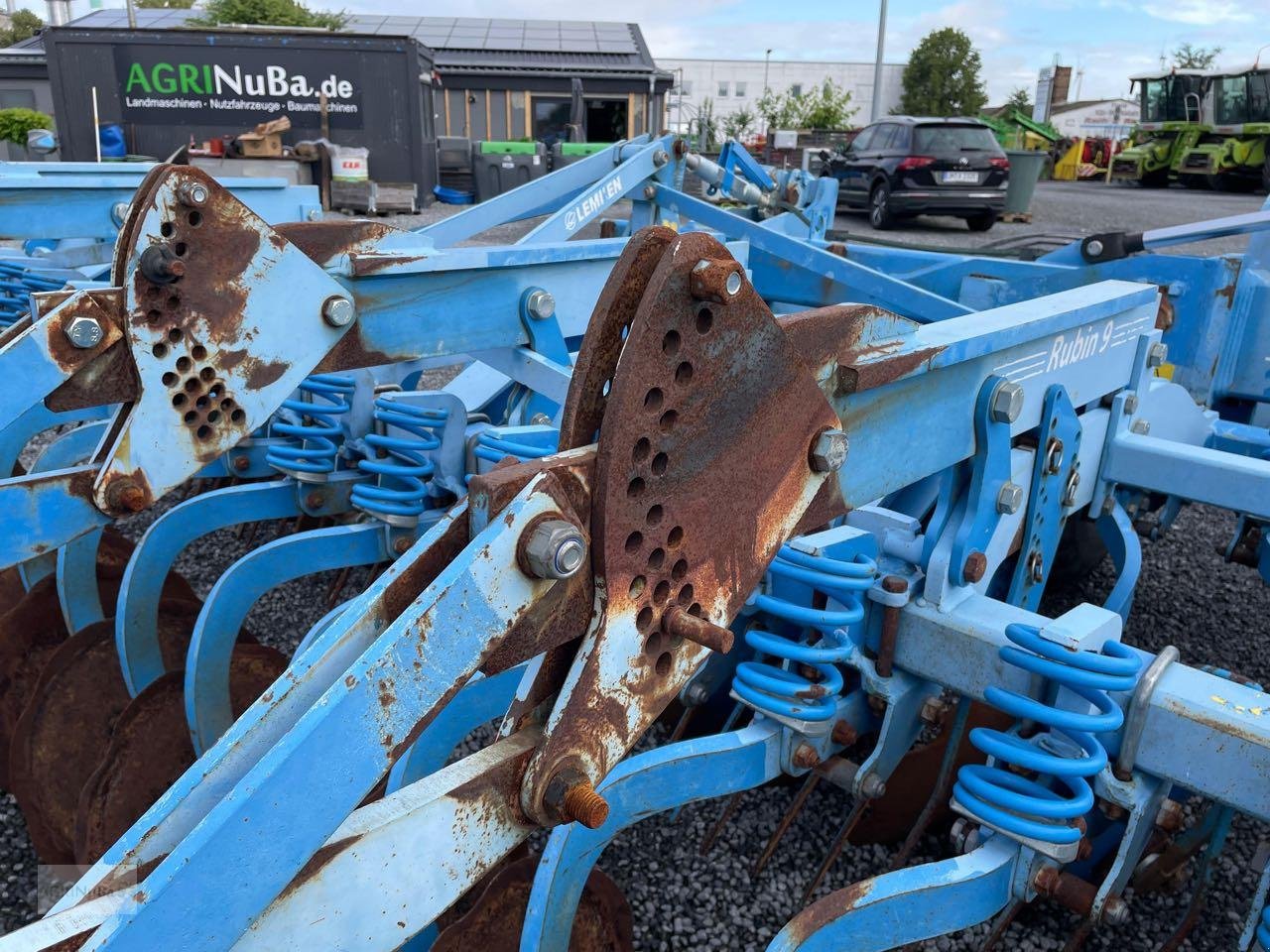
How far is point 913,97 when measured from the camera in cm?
4588

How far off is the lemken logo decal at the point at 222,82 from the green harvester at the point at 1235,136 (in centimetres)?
1833

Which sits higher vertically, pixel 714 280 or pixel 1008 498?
pixel 714 280

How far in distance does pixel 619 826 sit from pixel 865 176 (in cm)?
1478

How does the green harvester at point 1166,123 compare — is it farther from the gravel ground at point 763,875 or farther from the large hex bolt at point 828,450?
the large hex bolt at point 828,450

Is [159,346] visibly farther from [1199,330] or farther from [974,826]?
[1199,330]

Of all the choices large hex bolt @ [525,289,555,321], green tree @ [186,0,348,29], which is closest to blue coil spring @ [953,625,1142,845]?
large hex bolt @ [525,289,555,321]

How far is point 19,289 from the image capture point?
15.8 feet

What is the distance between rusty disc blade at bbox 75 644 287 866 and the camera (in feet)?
8.25

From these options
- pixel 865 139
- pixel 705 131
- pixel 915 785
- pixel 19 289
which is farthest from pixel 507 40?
pixel 915 785

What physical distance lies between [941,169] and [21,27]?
5917cm

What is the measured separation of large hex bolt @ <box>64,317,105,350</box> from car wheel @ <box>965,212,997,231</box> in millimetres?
14599

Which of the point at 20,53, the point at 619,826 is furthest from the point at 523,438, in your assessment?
the point at 20,53

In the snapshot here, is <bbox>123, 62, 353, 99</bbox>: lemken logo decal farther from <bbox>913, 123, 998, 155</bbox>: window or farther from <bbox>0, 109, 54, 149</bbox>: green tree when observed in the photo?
<bbox>913, 123, 998, 155</bbox>: window

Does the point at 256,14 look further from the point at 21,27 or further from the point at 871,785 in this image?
the point at 871,785
